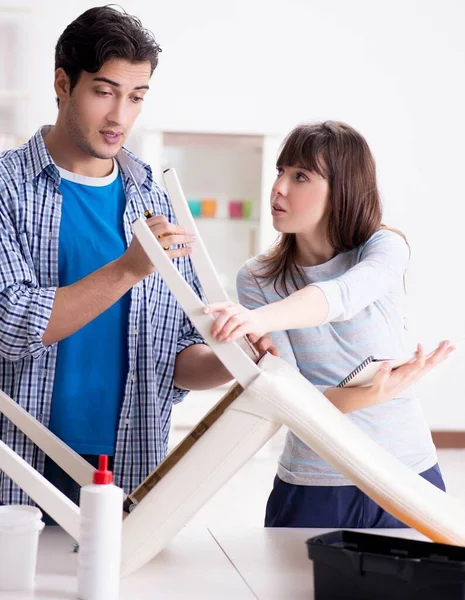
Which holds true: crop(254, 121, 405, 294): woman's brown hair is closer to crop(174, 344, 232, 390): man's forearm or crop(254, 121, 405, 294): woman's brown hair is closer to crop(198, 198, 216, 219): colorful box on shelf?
crop(174, 344, 232, 390): man's forearm

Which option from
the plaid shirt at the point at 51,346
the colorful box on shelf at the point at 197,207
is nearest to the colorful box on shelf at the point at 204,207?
the colorful box on shelf at the point at 197,207

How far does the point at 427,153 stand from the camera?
6.00 meters

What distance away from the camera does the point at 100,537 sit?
49.7 inches

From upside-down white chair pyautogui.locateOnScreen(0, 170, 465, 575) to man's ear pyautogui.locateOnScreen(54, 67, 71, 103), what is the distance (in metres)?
0.67

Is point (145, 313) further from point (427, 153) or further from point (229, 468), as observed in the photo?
point (427, 153)

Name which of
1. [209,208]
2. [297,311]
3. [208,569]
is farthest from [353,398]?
[209,208]

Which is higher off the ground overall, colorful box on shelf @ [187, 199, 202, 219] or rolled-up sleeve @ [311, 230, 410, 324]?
Answer: colorful box on shelf @ [187, 199, 202, 219]

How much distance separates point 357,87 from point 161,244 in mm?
4726

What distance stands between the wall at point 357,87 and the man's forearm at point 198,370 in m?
3.90

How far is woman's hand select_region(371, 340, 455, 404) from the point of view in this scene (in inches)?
64.0

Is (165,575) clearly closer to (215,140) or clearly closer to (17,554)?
(17,554)

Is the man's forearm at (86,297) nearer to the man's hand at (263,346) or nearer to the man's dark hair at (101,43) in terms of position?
the man's hand at (263,346)

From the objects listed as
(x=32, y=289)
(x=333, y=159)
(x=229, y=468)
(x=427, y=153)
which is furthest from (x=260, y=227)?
(x=229, y=468)

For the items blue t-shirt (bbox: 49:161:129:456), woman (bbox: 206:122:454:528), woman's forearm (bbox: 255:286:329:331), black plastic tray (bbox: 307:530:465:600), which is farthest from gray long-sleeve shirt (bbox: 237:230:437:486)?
black plastic tray (bbox: 307:530:465:600)
